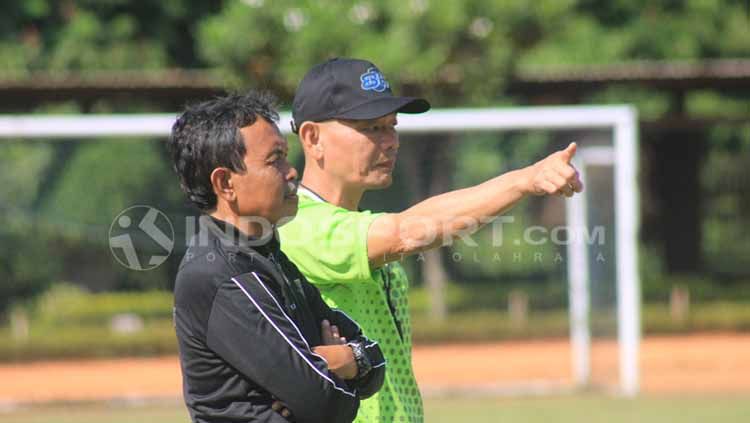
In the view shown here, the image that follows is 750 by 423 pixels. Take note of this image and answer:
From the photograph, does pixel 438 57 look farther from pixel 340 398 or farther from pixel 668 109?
pixel 340 398

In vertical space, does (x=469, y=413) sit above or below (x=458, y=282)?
below

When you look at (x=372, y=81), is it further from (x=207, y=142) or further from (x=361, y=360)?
(x=361, y=360)

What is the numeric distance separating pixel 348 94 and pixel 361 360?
2.76 ft

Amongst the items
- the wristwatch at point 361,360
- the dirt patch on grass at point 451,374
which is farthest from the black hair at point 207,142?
the dirt patch on grass at point 451,374

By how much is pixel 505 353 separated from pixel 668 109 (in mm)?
10210

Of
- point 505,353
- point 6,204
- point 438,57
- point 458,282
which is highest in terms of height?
point 438,57

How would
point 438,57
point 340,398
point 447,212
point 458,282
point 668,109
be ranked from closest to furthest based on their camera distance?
1. point 340,398
2. point 447,212
3. point 458,282
4. point 438,57
5. point 668,109

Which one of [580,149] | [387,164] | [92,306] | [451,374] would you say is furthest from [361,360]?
[451,374]

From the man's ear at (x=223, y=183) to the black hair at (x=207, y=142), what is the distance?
0.01 m

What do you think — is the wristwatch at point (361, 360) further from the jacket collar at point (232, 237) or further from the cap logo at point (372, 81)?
the cap logo at point (372, 81)

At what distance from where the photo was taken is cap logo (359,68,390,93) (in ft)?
11.3

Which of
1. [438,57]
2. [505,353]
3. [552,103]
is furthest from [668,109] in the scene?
[505,353]

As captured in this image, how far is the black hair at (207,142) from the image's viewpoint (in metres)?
2.82

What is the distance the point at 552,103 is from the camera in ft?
69.8
